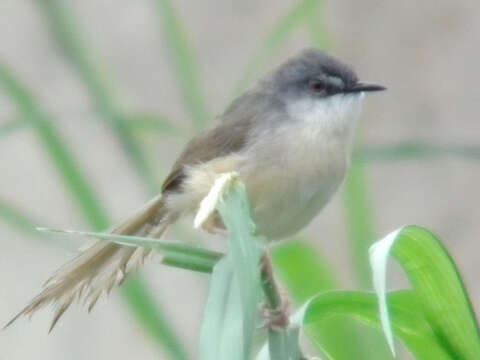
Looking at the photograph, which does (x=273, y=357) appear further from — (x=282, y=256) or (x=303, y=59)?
(x=303, y=59)

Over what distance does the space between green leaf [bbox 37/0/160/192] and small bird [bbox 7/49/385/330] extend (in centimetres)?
6

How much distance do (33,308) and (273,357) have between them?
39 cm

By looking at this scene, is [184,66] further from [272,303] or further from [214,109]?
[214,109]

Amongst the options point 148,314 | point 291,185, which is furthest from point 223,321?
point 291,185

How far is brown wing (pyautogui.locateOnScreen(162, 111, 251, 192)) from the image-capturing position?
232 centimetres

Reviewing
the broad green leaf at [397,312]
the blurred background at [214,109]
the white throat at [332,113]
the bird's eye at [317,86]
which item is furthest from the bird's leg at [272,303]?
the blurred background at [214,109]

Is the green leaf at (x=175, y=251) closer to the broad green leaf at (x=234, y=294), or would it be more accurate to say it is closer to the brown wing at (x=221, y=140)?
the broad green leaf at (x=234, y=294)

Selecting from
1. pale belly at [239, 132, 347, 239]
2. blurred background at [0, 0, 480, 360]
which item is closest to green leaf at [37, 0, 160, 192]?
pale belly at [239, 132, 347, 239]

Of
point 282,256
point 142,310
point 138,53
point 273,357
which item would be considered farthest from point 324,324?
point 138,53

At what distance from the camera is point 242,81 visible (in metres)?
2.26

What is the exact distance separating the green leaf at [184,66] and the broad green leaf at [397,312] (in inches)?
34.2

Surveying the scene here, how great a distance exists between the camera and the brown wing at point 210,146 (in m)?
2.32

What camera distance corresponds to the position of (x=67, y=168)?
213 centimetres

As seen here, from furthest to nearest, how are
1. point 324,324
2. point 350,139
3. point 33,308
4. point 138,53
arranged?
point 138,53 < point 350,139 < point 324,324 < point 33,308
